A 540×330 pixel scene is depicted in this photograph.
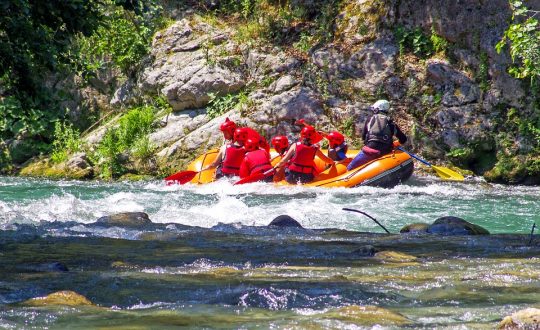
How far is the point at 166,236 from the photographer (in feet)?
24.0

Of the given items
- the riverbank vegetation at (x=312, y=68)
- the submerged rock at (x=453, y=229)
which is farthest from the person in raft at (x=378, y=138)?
the submerged rock at (x=453, y=229)

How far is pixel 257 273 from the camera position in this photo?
5.20m

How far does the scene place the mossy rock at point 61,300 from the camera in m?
4.22

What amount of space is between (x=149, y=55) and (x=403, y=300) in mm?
17546

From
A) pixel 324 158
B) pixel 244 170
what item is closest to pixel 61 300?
pixel 324 158

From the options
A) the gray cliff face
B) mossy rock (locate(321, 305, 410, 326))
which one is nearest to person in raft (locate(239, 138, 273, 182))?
the gray cliff face

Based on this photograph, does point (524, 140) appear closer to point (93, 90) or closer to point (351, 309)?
point (93, 90)

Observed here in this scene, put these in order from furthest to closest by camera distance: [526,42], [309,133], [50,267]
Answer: [309,133] → [526,42] → [50,267]

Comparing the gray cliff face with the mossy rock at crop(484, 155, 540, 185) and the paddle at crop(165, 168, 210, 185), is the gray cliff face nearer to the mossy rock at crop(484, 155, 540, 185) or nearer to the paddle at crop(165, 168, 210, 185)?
the mossy rock at crop(484, 155, 540, 185)

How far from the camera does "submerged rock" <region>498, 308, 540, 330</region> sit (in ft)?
11.2

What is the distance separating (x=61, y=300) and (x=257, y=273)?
1323mm

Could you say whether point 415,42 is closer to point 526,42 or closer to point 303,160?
point 526,42

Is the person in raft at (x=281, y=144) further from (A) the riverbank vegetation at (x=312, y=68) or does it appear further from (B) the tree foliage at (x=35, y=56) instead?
(B) the tree foliage at (x=35, y=56)

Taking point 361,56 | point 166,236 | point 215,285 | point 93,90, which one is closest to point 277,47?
point 361,56
